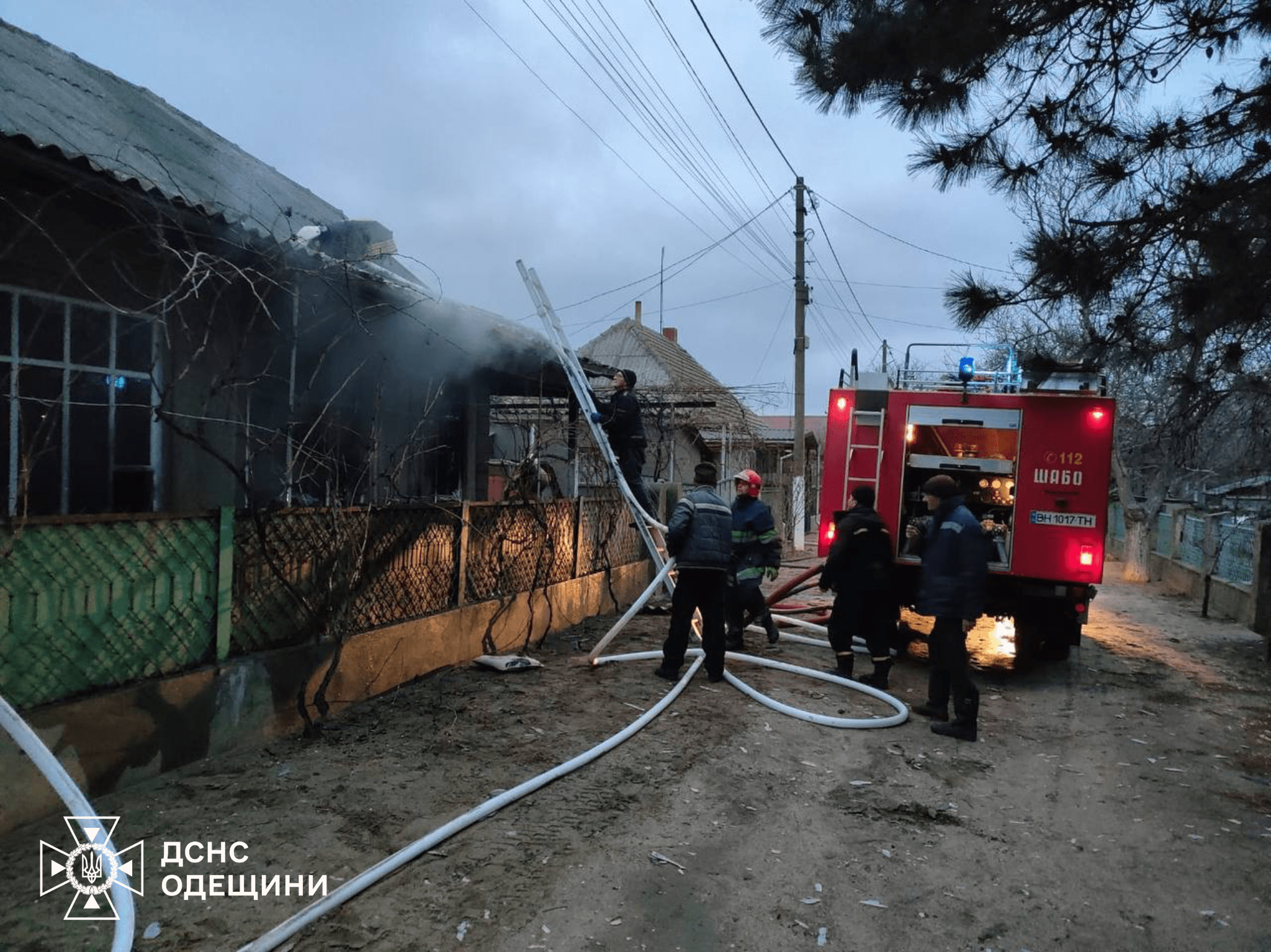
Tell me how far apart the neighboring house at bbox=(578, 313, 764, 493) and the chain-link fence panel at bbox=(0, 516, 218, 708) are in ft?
23.0

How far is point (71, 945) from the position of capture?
291 centimetres

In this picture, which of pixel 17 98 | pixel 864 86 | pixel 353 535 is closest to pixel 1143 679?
pixel 864 86

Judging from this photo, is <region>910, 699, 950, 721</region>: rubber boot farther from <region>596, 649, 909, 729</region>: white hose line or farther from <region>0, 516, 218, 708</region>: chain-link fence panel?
<region>0, 516, 218, 708</region>: chain-link fence panel

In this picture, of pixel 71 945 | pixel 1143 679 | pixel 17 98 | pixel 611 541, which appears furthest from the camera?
pixel 611 541

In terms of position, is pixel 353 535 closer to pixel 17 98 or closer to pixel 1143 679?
pixel 17 98

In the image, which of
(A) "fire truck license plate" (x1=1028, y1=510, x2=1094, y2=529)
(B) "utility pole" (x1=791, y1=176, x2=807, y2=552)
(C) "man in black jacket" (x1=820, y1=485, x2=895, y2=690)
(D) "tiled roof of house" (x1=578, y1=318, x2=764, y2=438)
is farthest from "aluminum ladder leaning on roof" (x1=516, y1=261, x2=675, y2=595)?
(D) "tiled roof of house" (x1=578, y1=318, x2=764, y2=438)

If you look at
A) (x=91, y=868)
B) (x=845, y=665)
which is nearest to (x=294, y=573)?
(x=91, y=868)

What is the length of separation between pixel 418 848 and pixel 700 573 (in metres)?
3.61

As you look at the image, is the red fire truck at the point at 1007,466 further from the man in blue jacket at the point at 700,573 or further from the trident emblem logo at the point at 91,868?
the trident emblem logo at the point at 91,868

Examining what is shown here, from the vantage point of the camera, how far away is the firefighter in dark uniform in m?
8.22

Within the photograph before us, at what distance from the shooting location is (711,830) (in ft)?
13.7

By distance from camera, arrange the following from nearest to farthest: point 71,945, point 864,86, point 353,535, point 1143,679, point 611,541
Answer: point 71,945 < point 864,86 < point 353,535 < point 1143,679 < point 611,541

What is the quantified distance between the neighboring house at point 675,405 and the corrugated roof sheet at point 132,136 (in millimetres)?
4684

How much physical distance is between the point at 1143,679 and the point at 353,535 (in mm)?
7822
